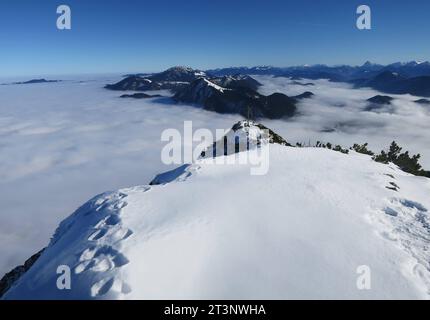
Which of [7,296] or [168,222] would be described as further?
[168,222]

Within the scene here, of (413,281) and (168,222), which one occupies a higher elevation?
→ (168,222)

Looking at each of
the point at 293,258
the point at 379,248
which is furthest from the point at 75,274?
the point at 379,248

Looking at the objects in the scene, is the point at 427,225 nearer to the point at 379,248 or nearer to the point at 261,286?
the point at 379,248
